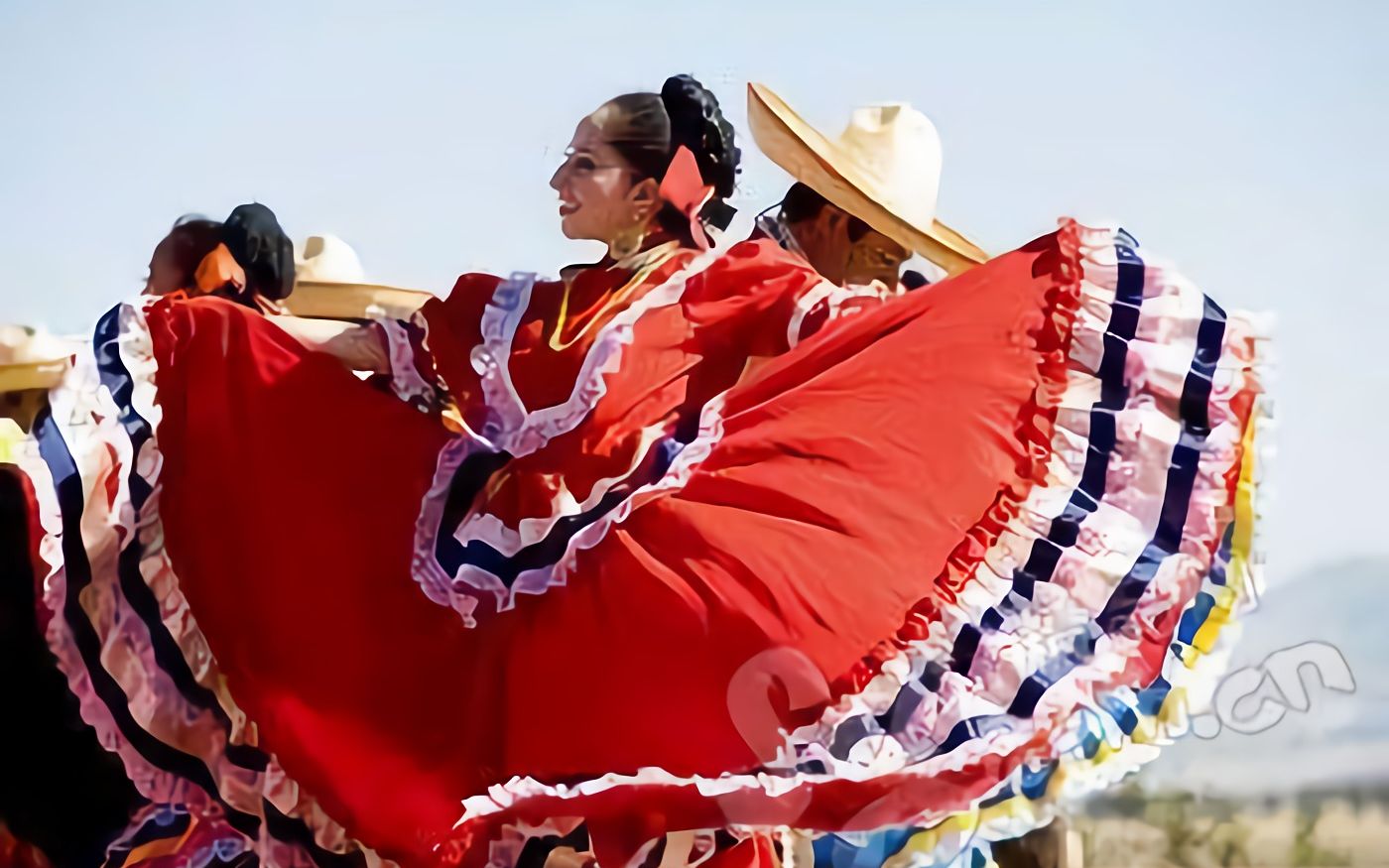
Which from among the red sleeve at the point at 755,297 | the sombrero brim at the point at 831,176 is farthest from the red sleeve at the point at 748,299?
the sombrero brim at the point at 831,176

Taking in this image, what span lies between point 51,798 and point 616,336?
0.89 meters

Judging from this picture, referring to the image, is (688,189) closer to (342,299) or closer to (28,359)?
(342,299)

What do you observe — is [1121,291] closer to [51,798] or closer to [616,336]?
[616,336]

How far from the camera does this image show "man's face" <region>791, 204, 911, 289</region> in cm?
234

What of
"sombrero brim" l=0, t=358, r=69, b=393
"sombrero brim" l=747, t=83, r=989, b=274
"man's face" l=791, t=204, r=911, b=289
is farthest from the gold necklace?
"sombrero brim" l=0, t=358, r=69, b=393

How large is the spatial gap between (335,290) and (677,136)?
0.78 meters

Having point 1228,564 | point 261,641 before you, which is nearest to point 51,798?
point 261,641

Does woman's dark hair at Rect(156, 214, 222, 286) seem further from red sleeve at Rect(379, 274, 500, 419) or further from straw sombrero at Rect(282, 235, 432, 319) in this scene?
red sleeve at Rect(379, 274, 500, 419)

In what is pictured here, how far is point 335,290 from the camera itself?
8.48 feet

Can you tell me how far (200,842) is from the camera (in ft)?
6.31

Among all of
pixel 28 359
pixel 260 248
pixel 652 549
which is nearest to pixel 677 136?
pixel 652 549

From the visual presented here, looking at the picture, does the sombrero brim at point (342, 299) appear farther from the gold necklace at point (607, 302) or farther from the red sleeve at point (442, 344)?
the gold necklace at point (607, 302)

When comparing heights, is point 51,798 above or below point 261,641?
below

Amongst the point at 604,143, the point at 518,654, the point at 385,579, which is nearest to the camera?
the point at 518,654
